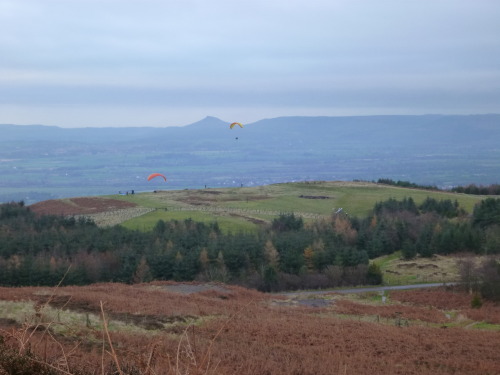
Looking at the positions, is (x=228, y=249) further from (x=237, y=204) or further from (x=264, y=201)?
(x=264, y=201)

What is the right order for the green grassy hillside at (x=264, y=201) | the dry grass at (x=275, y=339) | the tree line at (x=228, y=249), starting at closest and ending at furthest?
the dry grass at (x=275, y=339) → the tree line at (x=228, y=249) → the green grassy hillside at (x=264, y=201)

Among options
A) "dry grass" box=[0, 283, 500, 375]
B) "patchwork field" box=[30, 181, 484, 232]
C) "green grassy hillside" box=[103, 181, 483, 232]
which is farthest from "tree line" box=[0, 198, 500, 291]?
"dry grass" box=[0, 283, 500, 375]

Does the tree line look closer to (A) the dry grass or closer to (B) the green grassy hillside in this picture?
(B) the green grassy hillside

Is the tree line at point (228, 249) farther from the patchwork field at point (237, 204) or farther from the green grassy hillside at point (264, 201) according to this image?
the green grassy hillside at point (264, 201)

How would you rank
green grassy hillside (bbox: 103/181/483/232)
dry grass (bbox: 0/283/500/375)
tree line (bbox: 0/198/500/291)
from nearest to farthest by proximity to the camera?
dry grass (bbox: 0/283/500/375) → tree line (bbox: 0/198/500/291) → green grassy hillside (bbox: 103/181/483/232)

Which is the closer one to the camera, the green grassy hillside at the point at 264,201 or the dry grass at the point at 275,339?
the dry grass at the point at 275,339

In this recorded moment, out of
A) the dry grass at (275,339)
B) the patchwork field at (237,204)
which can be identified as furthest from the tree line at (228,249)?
the dry grass at (275,339)

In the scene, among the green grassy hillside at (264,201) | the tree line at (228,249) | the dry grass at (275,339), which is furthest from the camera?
the green grassy hillside at (264,201)
